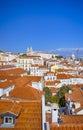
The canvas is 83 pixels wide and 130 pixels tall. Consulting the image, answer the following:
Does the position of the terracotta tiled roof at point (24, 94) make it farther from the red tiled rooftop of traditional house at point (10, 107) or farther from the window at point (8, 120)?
the window at point (8, 120)

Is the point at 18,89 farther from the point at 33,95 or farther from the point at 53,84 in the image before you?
the point at 53,84

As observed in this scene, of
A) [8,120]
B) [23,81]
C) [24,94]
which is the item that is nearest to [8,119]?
[8,120]

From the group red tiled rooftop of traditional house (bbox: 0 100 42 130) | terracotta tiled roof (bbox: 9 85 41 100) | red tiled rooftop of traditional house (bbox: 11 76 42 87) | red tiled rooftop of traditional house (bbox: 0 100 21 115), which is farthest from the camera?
red tiled rooftop of traditional house (bbox: 11 76 42 87)

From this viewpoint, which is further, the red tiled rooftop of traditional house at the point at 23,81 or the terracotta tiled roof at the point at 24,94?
the red tiled rooftop of traditional house at the point at 23,81

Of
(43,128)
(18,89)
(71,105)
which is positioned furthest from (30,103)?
(18,89)

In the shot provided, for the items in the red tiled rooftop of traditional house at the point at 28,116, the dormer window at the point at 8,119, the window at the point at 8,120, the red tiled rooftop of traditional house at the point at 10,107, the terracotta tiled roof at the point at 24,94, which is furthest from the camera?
the terracotta tiled roof at the point at 24,94

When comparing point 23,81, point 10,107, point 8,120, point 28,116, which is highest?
point 23,81

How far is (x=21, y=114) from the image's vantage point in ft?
41.4

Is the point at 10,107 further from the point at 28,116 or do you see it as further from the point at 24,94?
the point at 24,94

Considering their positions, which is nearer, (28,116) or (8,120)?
(8,120)

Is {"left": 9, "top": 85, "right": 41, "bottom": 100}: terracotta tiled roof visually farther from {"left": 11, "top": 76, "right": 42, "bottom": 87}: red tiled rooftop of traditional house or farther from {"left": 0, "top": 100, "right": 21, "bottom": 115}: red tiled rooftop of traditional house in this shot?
{"left": 0, "top": 100, "right": 21, "bottom": 115}: red tiled rooftop of traditional house

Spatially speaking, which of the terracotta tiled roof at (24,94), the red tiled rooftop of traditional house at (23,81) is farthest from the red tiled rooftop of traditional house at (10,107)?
the red tiled rooftop of traditional house at (23,81)

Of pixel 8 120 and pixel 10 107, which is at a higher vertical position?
pixel 10 107

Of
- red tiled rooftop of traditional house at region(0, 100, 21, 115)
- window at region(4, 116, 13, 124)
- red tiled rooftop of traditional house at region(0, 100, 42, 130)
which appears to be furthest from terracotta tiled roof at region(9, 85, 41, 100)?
window at region(4, 116, 13, 124)
